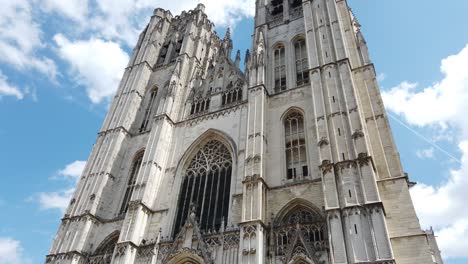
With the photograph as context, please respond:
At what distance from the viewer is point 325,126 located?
17.2 metres

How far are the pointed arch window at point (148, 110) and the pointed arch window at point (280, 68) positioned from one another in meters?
9.82

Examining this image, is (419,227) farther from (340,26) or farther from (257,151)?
(340,26)

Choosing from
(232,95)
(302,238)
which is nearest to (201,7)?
(232,95)

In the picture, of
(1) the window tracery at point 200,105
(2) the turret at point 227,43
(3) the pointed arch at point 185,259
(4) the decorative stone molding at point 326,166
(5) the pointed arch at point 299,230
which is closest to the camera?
(5) the pointed arch at point 299,230

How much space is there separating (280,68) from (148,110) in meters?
10.5

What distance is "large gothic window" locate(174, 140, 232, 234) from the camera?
59.6 feet

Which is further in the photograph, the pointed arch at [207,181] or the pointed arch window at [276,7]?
the pointed arch window at [276,7]

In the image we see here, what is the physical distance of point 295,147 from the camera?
1892cm

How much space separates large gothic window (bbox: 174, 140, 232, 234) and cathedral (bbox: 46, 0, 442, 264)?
7 centimetres

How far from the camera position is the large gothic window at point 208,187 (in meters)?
18.2

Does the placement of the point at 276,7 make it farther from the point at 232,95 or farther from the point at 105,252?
the point at 105,252

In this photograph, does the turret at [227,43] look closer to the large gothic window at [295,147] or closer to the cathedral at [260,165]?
the cathedral at [260,165]

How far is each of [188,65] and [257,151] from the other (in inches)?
507

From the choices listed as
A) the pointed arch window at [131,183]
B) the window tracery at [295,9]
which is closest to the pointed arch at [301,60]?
the window tracery at [295,9]
